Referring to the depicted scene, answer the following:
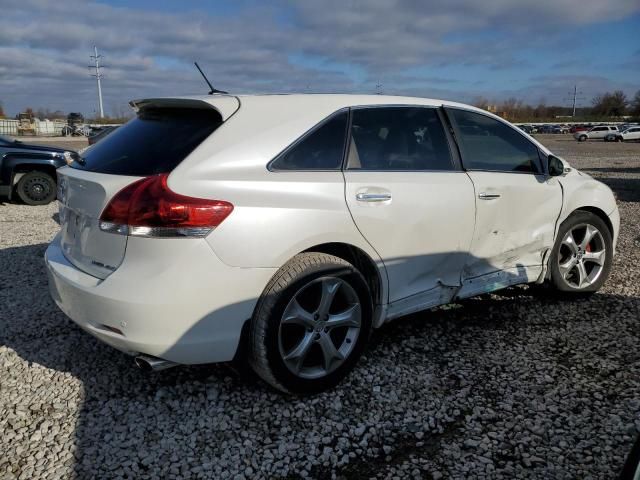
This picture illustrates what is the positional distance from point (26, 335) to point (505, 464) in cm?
338

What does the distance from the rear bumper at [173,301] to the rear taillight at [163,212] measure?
53 mm

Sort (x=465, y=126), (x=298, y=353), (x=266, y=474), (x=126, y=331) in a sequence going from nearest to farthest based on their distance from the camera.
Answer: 1. (x=266, y=474)
2. (x=126, y=331)
3. (x=298, y=353)
4. (x=465, y=126)

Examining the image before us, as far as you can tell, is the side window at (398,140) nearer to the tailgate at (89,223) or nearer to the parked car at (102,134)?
the tailgate at (89,223)

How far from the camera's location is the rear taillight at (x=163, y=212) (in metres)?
2.51

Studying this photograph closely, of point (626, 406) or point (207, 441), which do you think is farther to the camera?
point (626, 406)

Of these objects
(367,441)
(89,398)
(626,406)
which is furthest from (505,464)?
(89,398)

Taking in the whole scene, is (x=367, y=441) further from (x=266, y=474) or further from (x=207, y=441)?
(x=207, y=441)

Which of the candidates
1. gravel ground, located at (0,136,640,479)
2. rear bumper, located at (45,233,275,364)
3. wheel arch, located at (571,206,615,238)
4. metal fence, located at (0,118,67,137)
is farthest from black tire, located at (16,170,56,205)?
metal fence, located at (0,118,67,137)

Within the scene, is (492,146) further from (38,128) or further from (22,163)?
(38,128)

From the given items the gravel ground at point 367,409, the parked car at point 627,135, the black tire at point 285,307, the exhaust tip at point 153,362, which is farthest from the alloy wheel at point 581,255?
the parked car at point 627,135

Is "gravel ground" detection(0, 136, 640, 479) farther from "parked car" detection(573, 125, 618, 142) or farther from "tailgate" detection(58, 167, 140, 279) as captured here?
"parked car" detection(573, 125, 618, 142)

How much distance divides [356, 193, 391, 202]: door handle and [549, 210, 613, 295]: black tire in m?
1.98

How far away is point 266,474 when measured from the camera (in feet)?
7.92

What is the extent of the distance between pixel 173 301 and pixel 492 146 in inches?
104
